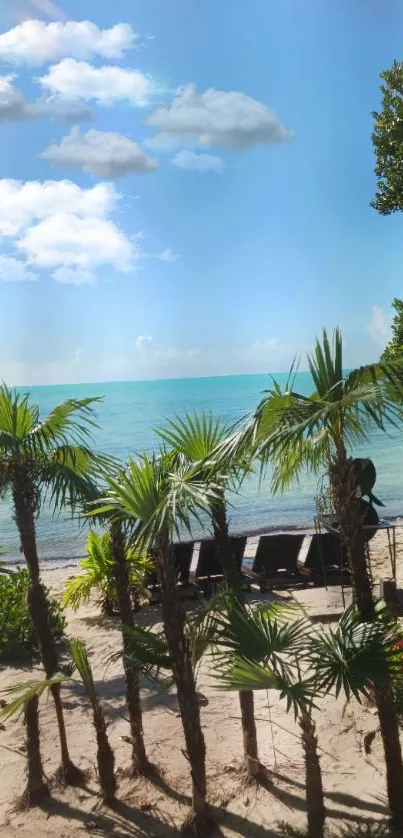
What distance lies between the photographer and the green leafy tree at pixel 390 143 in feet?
39.7

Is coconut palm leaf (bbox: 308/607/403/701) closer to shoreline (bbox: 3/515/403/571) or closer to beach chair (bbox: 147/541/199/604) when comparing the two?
beach chair (bbox: 147/541/199/604)

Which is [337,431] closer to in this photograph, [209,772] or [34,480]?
[34,480]

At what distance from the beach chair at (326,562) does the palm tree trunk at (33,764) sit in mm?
6484

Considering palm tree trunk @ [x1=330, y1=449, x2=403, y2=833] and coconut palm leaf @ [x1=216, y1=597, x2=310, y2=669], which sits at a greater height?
palm tree trunk @ [x1=330, y1=449, x2=403, y2=833]

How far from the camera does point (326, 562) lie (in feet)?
38.8

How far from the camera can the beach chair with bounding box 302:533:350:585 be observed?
11.6m

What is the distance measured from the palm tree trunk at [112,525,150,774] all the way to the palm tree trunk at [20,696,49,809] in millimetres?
809

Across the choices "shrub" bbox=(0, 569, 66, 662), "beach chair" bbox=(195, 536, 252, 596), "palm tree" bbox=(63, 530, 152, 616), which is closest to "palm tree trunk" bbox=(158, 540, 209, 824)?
"shrub" bbox=(0, 569, 66, 662)

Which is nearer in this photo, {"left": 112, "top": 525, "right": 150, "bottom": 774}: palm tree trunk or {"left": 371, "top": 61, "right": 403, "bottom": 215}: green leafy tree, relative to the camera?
{"left": 112, "top": 525, "right": 150, "bottom": 774}: palm tree trunk

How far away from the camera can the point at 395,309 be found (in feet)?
40.7

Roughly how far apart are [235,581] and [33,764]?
2.47m

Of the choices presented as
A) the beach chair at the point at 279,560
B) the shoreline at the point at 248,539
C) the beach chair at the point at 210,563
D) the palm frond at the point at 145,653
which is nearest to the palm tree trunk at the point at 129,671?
the palm frond at the point at 145,653

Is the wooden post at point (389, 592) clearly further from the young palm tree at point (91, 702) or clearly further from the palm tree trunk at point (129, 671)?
the young palm tree at point (91, 702)

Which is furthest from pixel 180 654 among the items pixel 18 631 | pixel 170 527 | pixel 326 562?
pixel 326 562
